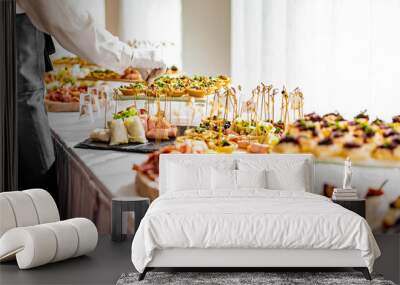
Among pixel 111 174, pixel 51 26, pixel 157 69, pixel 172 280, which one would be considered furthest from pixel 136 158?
pixel 172 280

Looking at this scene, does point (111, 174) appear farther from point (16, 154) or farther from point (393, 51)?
point (393, 51)

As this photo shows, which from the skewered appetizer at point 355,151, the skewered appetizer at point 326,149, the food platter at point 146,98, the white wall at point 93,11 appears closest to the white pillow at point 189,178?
the food platter at point 146,98

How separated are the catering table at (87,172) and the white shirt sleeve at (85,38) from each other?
676 mm

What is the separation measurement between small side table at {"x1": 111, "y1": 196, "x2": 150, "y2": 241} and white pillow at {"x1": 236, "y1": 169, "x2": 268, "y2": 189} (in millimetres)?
935

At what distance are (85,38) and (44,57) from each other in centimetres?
47

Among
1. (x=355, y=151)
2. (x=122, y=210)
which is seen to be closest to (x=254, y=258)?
(x=122, y=210)

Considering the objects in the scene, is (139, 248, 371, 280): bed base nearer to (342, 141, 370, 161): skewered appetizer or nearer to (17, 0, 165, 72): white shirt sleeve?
(342, 141, 370, 161): skewered appetizer

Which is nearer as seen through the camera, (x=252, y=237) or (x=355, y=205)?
(x=252, y=237)

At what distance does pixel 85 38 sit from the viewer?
770cm

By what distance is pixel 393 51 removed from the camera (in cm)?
749

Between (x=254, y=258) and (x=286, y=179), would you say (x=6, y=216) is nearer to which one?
(x=254, y=258)

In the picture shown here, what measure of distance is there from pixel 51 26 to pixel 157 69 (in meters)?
1.18

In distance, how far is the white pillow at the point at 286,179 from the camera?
6996 millimetres

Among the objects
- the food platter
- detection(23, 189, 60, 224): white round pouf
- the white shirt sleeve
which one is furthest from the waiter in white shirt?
detection(23, 189, 60, 224): white round pouf
